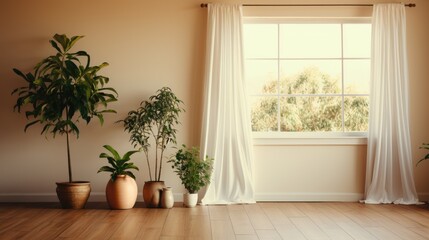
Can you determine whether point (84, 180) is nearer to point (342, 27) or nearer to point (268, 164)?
point (268, 164)

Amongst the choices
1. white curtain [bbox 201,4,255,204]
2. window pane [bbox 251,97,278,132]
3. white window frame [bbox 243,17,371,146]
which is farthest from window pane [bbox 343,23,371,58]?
white curtain [bbox 201,4,255,204]

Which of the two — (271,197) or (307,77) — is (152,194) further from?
(307,77)

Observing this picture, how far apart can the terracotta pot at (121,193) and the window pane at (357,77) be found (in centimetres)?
290

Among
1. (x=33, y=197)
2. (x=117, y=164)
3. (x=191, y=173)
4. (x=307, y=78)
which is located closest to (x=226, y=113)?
(x=191, y=173)

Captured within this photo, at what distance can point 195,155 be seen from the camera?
577cm

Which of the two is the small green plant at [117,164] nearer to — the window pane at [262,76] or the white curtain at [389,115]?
the window pane at [262,76]

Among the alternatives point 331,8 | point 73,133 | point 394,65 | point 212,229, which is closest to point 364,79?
point 394,65

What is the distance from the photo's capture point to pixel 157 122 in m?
5.69

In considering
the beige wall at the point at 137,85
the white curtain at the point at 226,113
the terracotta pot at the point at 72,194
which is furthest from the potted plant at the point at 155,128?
the terracotta pot at the point at 72,194

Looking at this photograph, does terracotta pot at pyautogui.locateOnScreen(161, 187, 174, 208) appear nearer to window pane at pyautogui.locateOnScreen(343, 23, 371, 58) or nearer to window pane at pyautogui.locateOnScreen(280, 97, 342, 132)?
window pane at pyautogui.locateOnScreen(280, 97, 342, 132)

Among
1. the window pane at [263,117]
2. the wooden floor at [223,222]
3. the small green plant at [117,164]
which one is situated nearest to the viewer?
the wooden floor at [223,222]

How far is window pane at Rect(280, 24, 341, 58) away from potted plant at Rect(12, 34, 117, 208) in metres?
2.22

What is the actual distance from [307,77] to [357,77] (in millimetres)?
626

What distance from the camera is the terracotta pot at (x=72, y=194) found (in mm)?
5457
